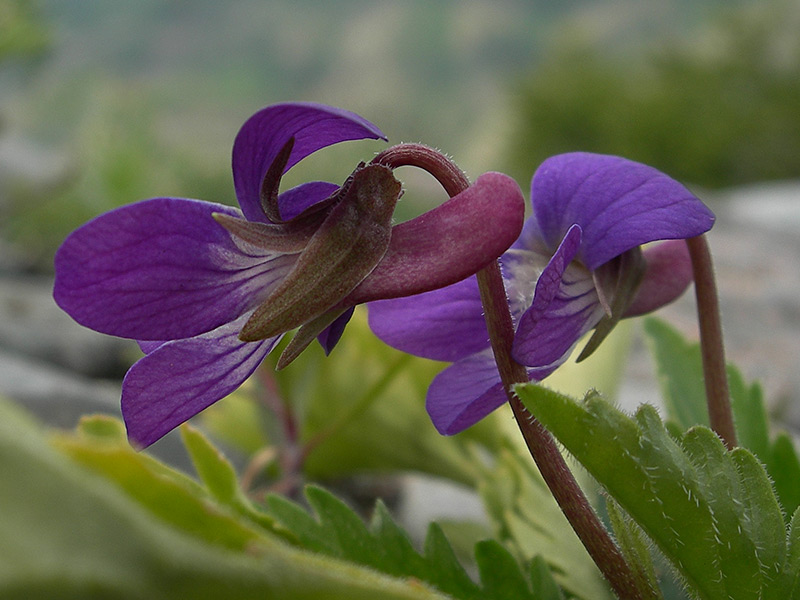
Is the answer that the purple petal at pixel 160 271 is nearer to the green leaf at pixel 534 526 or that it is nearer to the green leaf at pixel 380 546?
the green leaf at pixel 380 546

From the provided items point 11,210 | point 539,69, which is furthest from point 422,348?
point 539,69

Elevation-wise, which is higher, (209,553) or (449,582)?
(209,553)

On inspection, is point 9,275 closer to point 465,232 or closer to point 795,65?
point 465,232

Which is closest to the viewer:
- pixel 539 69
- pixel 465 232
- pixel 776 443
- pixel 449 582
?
pixel 465 232

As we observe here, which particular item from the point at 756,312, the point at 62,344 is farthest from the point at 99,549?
the point at 62,344

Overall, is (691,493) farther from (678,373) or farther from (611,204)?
(678,373)

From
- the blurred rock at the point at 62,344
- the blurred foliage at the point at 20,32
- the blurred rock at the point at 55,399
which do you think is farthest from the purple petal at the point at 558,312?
the blurred foliage at the point at 20,32
